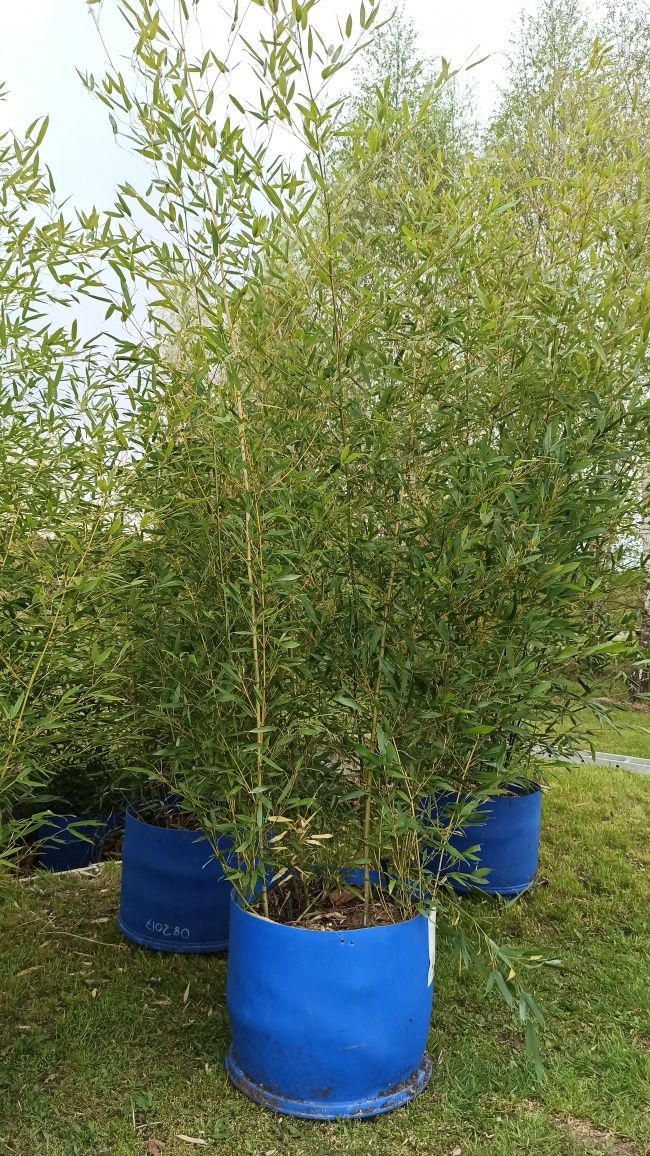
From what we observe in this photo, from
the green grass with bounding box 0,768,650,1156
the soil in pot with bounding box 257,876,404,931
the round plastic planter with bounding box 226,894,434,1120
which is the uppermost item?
the soil in pot with bounding box 257,876,404,931

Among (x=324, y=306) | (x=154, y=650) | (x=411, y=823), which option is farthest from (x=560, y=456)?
(x=154, y=650)

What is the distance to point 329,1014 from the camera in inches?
94.8

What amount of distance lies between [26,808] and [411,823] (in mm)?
2624

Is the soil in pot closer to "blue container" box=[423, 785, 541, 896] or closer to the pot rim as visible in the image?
the pot rim

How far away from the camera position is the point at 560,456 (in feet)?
7.50

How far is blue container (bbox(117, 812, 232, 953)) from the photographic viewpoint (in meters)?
3.33

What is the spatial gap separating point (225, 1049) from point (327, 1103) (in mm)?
457

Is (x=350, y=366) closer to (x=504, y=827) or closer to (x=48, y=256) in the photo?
(x=48, y=256)

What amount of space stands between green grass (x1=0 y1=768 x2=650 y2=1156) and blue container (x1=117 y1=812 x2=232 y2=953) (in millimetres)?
82

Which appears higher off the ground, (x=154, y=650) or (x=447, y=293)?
(x=447, y=293)

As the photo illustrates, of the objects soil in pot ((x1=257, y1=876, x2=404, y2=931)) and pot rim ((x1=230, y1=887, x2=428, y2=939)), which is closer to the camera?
pot rim ((x1=230, y1=887, x2=428, y2=939))

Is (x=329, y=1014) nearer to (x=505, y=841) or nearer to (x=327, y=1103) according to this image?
(x=327, y=1103)

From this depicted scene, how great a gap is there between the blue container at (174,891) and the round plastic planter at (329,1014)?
0.81 meters

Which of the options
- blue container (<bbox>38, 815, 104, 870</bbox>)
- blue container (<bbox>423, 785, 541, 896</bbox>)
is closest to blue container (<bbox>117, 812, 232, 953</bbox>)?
blue container (<bbox>38, 815, 104, 870</bbox>)
